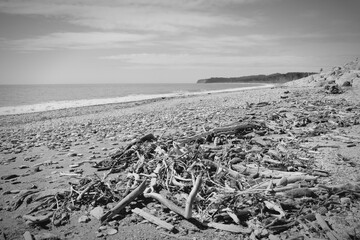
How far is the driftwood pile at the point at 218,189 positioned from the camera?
9.59 ft

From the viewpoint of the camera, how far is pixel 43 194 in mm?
4180

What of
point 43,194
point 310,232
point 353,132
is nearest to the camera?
point 310,232

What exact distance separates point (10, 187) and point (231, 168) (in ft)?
16.0

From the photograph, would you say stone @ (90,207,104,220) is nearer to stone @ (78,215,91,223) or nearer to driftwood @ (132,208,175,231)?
stone @ (78,215,91,223)

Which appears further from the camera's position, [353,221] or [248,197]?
[248,197]

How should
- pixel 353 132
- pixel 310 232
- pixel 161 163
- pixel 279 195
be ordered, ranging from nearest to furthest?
pixel 310 232
pixel 279 195
pixel 161 163
pixel 353 132

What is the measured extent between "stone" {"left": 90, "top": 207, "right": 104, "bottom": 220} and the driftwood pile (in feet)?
0.32

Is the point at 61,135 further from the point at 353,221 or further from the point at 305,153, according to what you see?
the point at 353,221

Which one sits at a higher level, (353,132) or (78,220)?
(353,132)

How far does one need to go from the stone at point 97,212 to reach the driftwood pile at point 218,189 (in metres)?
0.10

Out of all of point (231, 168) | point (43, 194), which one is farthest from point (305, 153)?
point (43, 194)

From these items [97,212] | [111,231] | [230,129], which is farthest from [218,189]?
[230,129]

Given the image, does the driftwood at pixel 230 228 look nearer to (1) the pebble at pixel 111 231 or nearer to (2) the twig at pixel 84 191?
(1) the pebble at pixel 111 231

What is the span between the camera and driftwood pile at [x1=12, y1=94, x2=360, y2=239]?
2.92 metres
